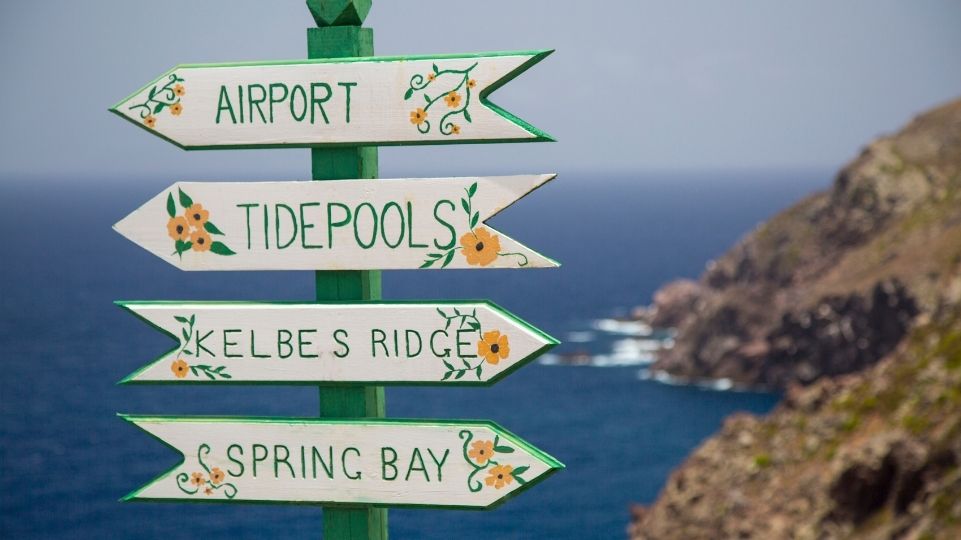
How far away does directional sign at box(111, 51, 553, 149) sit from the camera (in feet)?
26.6

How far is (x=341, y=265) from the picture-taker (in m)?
8.27

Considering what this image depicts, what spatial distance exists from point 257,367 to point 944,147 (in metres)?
112

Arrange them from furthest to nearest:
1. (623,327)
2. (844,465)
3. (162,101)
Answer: (623,327)
(844,465)
(162,101)

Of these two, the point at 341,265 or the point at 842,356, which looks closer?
the point at 341,265

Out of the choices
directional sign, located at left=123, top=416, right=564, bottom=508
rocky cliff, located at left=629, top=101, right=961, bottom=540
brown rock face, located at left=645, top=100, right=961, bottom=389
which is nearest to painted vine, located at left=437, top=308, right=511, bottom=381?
directional sign, located at left=123, top=416, right=564, bottom=508

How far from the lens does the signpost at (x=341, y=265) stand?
26.6ft

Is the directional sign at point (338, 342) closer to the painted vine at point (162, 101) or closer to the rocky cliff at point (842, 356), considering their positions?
the painted vine at point (162, 101)

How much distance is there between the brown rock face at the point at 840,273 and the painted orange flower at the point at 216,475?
80.8 metres

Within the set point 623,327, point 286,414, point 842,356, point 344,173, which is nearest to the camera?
point 344,173

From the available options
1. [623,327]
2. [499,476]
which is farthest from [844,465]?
[623,327]

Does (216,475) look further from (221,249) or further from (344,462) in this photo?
(221,249)

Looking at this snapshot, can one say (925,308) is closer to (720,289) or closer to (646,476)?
(646,476)

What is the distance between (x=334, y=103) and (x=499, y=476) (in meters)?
2.35

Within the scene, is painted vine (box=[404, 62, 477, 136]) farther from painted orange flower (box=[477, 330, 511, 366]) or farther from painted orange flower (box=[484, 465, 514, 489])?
painted orange flower (box=[484, 465, 514, 489])
